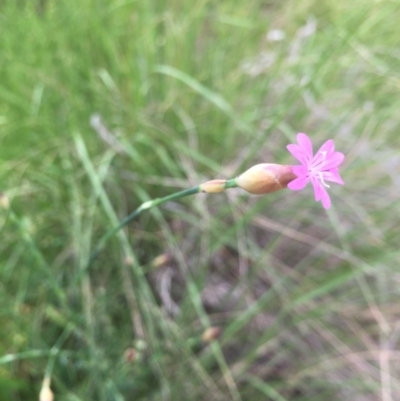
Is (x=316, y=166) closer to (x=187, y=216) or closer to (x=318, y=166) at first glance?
(x=318, y=166)

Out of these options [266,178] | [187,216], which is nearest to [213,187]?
[266,178]

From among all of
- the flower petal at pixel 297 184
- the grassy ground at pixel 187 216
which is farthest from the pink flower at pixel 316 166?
the grassy ground at pixel 187 216

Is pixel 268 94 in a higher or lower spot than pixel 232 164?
higher

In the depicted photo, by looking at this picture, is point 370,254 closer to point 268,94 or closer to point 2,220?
point 268,94

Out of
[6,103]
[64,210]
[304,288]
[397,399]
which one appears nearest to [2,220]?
[64,210]

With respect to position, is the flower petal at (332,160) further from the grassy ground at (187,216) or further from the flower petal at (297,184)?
the grassy ground at (187,216)
